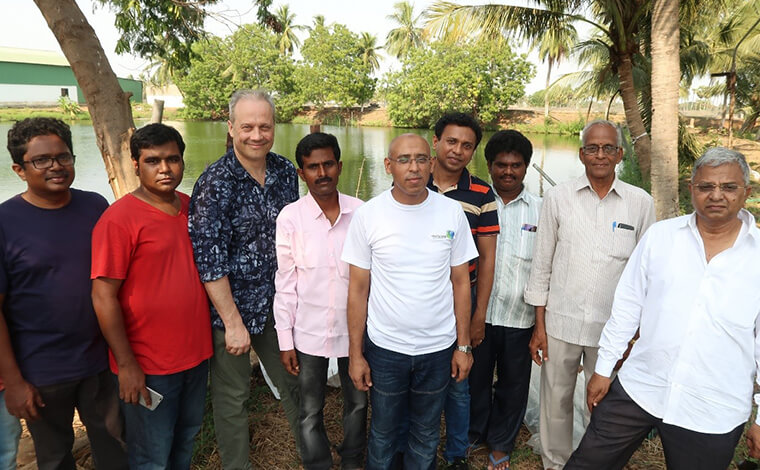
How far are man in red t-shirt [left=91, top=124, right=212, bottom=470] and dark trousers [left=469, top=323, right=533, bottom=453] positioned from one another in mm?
1570

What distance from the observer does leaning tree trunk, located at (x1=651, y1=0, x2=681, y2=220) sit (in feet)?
15.6

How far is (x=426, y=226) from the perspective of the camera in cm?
202

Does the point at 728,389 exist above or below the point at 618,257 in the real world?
below

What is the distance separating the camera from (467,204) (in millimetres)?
2377

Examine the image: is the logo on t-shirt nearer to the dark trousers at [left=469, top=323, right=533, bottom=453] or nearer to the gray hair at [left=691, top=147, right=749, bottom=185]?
the dark trousers at [left=469, top=323, right=533, bottom=453]

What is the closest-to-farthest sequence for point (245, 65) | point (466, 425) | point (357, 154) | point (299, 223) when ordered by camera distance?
point (299, 223)
point (466, 425)
point (357, 154)
point (245, 65)

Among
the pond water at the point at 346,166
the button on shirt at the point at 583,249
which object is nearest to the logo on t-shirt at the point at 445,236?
the button on shirt at the point at 583,249

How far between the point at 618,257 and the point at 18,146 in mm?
2805

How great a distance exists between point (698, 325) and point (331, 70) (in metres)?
45.1

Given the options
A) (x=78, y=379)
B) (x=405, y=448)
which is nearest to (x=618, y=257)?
(x=405, y=448)

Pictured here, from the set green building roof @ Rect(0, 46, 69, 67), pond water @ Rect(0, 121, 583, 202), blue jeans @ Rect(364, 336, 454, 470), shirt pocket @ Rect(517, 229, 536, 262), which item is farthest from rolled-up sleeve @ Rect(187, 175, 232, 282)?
green building roof @ Rect(0, 46, 69, 67)

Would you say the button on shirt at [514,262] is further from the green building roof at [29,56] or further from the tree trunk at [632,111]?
the green building roof at [29,56]

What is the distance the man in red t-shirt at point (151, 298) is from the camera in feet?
5.98

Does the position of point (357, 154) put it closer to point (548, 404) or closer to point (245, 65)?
point (548, 404)
